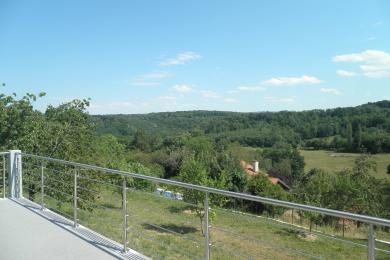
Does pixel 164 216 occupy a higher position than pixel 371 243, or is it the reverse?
pixel 371 243

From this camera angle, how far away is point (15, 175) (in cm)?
719

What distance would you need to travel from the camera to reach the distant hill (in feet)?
242

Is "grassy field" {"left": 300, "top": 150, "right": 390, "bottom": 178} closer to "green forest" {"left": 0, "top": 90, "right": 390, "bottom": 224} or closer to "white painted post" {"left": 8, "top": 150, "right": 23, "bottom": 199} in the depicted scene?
"green forest" {"left": 0, "top": 90, "right": 390, "bottom": 224}

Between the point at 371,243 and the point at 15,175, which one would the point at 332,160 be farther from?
the point at 371,243

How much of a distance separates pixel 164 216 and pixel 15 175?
3.34 meters

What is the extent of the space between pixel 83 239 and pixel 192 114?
115 metres

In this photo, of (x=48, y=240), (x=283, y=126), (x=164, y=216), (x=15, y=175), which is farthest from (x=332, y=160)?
(x=48, y=240)

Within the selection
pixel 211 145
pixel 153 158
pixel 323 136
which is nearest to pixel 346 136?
pixel 323 136

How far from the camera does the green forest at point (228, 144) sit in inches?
524

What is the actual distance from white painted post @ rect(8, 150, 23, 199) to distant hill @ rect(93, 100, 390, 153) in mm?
57904

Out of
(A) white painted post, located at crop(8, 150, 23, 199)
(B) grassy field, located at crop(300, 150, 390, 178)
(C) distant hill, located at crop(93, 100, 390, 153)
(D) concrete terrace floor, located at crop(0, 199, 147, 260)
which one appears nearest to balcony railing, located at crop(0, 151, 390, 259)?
(A) white painted post, located at crop(8, 150, 23, 199)

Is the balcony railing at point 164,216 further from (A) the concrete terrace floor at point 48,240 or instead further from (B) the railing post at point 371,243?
(A) the concrete terrace floor at point 48,240

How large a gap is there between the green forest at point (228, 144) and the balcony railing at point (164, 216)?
1150 mm

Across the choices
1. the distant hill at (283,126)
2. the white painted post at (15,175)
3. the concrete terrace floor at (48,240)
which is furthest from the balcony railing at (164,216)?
the distant hill at (283,126)
